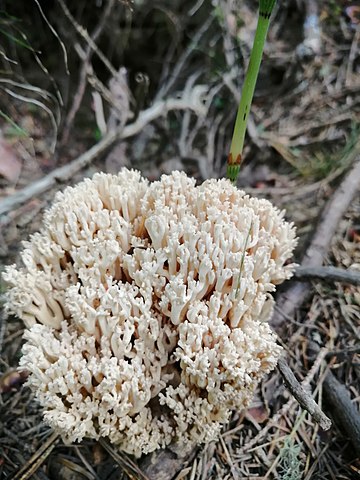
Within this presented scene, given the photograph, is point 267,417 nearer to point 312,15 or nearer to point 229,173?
point 229,173

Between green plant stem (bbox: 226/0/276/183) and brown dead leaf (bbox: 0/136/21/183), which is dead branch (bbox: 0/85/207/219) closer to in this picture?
brown dead leaf (bbox: 0/136/21/183)

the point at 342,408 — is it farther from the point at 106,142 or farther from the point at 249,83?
the point at 106,142

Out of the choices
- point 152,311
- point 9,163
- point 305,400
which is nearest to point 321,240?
point 305,400

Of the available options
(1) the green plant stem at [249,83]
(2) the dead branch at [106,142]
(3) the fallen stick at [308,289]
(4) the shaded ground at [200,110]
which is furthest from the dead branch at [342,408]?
(2) the dead branch at [106,142]

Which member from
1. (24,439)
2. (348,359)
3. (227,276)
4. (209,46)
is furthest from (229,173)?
→ (209,46)

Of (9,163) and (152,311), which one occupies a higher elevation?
(9,163)

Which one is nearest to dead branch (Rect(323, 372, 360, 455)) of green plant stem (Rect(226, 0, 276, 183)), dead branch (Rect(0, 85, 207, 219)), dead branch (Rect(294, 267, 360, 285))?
dead branch (Rect(294, 267, 360, 285))
